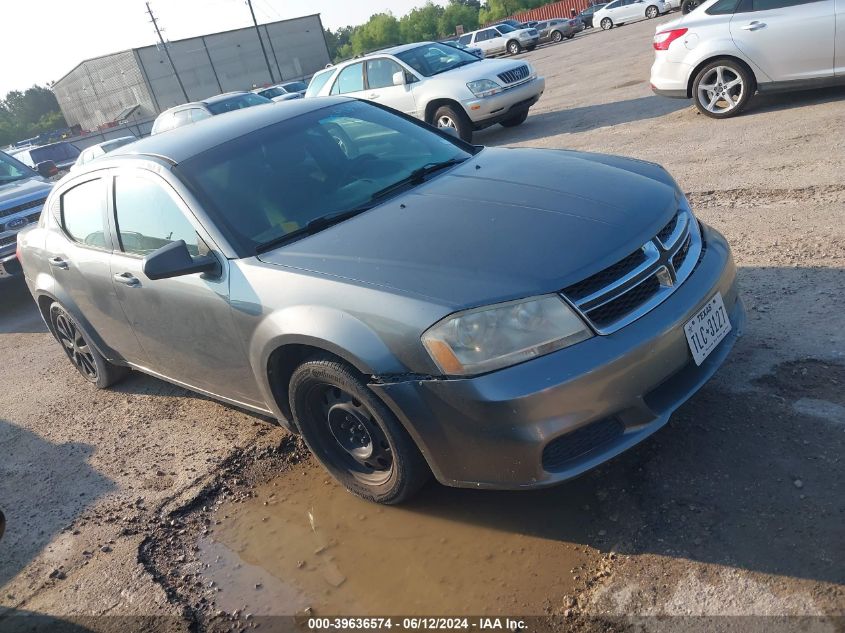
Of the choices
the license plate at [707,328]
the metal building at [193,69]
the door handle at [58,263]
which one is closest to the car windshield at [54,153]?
the door handle at [58,263]

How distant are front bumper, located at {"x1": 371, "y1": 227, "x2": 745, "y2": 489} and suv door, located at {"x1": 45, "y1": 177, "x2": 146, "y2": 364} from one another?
2256 mm

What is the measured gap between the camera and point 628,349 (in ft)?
8.39

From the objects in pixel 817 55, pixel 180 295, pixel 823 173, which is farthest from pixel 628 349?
pixel 817 55

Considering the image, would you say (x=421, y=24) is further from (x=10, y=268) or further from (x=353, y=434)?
(x=353, y=434)

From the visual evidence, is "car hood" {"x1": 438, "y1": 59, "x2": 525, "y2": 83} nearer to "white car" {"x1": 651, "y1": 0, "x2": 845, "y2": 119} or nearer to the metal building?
"white car" {"x1": 651, "y1": 0, "x2": 845, "y2": 119}

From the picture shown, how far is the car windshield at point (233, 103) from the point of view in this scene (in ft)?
47.2

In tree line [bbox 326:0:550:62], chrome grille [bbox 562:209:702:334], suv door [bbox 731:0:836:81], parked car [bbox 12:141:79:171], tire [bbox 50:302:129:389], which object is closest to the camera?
chrome grille [bbox 562:209:702:334]

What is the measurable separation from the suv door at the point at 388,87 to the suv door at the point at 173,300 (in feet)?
25.3

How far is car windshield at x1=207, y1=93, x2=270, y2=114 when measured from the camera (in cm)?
1438

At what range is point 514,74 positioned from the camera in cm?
1098

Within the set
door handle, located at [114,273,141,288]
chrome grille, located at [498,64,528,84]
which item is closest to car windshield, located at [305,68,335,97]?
chrome grille, located at [498,64,528,84]

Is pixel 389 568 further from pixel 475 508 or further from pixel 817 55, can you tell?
pixel 817 55

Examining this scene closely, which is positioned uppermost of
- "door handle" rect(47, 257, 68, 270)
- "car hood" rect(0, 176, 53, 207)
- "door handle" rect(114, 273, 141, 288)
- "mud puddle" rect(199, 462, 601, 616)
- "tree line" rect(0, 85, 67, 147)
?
"tree line" rect(0, 85, 67, 147)

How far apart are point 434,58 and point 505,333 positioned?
9.91 meters
